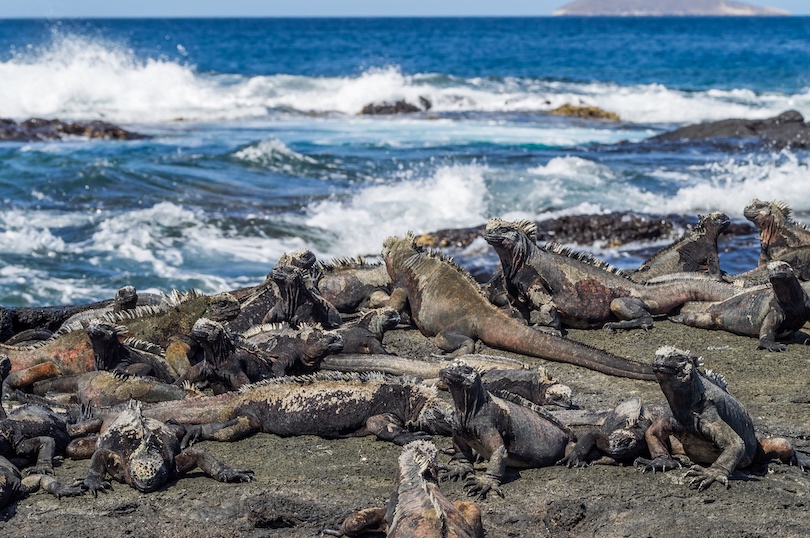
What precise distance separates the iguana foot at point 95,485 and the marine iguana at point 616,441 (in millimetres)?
2031

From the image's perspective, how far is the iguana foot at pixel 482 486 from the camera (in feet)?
14.5

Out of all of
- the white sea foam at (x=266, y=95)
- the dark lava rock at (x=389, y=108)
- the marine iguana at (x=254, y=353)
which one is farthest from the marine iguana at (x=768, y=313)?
the dark lava rock at (x=389, y=108)

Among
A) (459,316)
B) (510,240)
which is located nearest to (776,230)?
→ (510,240)

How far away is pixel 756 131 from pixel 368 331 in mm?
17921

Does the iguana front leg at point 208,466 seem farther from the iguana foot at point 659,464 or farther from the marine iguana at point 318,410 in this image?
the iguana foot at point 659,464

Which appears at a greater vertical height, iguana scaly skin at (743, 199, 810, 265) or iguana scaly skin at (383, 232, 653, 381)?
iguana scaly skin at (743, 199, 810, 265)

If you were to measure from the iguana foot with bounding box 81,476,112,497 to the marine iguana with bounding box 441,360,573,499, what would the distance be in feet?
4.93

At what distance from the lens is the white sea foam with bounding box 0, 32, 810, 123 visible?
3042cm

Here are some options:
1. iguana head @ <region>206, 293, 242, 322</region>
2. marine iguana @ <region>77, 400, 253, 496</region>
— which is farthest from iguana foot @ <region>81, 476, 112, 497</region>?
iguana head @ <region>206, 293, 242, 322</region>

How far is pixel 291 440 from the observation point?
5.30m

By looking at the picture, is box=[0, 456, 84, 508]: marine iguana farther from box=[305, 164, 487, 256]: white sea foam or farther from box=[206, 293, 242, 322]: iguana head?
box=[305, 164, 487, 256]: white sea foam

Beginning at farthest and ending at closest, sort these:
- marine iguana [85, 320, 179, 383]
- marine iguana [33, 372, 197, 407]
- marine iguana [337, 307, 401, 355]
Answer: marine iguana [337, 307, 401, 355]
marine iguana [85, 320, 179, 383]
marine iguana [33, 372, 197, 407]

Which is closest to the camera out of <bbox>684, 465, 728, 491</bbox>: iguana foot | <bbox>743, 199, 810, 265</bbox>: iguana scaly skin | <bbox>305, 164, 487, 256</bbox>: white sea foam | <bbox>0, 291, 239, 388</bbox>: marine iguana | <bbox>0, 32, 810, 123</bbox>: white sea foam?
<bbox>684, 465, 728, 491</bbox>: iguana foot

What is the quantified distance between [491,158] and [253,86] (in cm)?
1760
